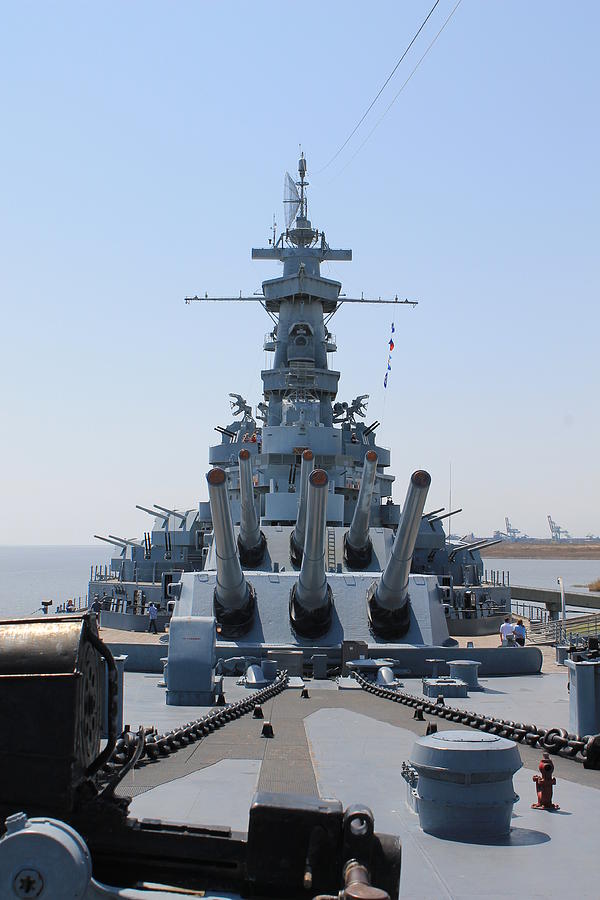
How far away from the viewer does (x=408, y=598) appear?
980 centimetres

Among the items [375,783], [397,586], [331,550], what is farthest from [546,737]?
[331,550]

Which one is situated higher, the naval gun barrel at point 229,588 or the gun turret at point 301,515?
the gun turret at point 301,515

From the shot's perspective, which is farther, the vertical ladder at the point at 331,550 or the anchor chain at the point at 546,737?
the vertical ladder at the point at 331,550

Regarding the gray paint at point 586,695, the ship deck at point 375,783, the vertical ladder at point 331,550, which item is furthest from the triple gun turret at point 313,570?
the gray paint at point 586,695

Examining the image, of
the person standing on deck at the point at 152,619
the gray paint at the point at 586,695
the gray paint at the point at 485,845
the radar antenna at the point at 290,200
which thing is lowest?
the gray paint at the point at 485,845

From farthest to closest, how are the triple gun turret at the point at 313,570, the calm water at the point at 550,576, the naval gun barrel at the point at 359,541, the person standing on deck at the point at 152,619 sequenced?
1. the calm water at the point at 550,576
2. the person standing on deck at the point at 152,619
3. the naval gun barrel at the point at 359,541
4. the triple gun turret at the point at 313,570

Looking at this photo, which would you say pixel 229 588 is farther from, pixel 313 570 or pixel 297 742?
pixel 297 742

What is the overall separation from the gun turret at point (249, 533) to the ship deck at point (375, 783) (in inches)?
151

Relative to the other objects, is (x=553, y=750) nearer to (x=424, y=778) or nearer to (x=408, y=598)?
(x=424, y=778)

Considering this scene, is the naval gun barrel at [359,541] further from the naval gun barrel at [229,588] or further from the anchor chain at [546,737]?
the anchor chain at [546,737]

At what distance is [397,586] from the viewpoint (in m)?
9.20

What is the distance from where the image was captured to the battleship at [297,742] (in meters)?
1.94

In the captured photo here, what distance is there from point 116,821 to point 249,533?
9145mm

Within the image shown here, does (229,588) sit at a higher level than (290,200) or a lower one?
lower
